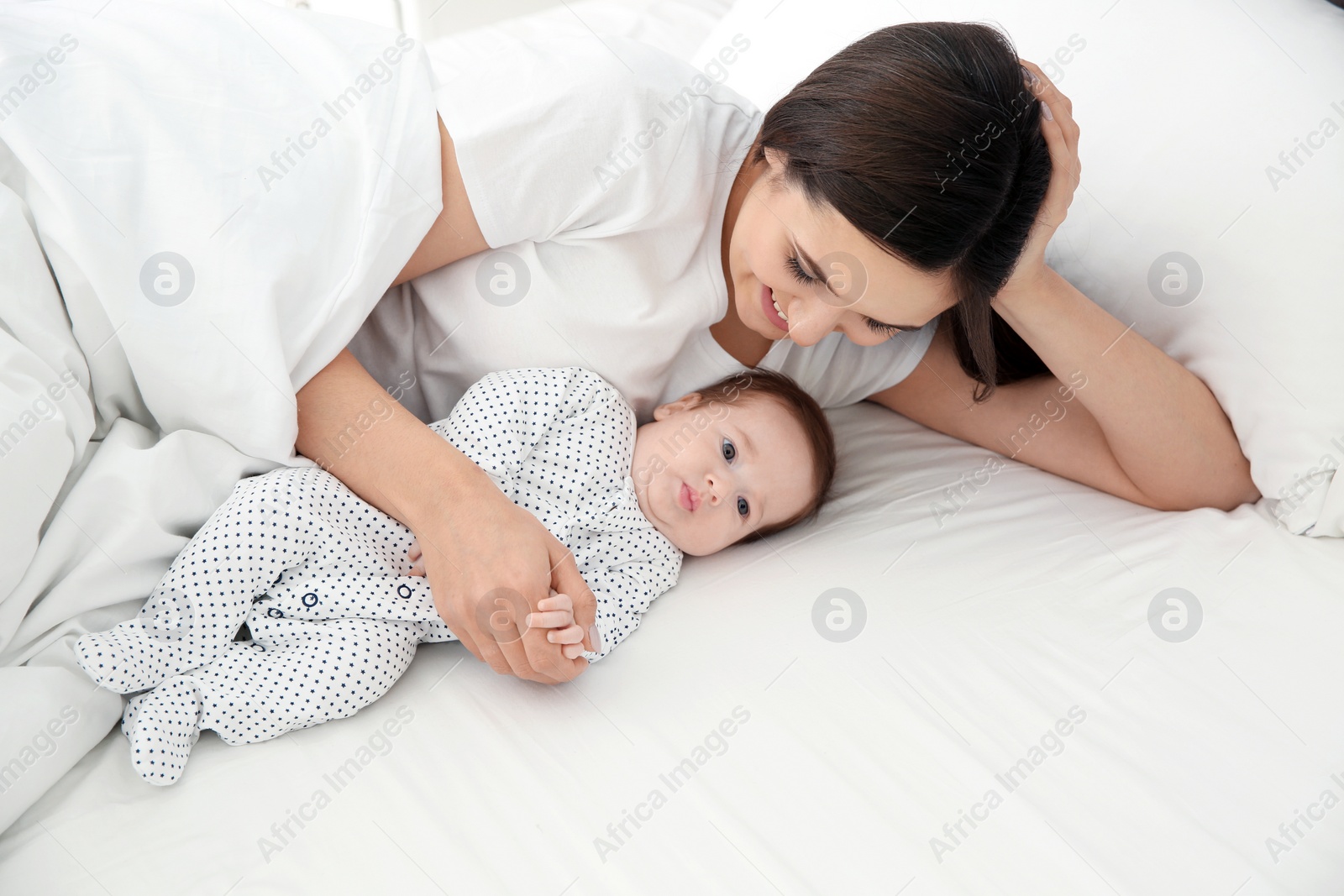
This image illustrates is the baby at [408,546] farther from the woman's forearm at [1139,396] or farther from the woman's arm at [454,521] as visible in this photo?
the woman's forearm at [1139,396]

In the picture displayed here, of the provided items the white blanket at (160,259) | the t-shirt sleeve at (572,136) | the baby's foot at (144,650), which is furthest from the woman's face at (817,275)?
the baby's foot at (144,650)

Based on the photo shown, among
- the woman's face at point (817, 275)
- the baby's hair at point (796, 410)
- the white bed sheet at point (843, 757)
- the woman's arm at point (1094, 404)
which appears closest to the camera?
the white bed sheet at point (843, 757)

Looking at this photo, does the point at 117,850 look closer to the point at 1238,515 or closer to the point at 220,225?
the point at 220,225

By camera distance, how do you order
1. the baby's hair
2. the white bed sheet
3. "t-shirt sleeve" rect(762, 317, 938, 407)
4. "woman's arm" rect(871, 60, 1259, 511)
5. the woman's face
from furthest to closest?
"t-shirt sleeve" rect(762, 317, 938, 407) < the baby's hair < "woman's arm" rect(871, 60, 1259, 511) < the woman's face < the white bed sheet

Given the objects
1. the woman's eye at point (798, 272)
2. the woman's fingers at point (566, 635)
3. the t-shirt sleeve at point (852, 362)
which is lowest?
the woman's fingers at point (566, 635)

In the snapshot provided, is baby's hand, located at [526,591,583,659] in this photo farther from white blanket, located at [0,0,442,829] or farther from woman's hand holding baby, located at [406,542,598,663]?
white blanket, located at [0,0,442,829]

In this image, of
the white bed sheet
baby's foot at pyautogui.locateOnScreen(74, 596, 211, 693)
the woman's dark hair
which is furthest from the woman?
baby's foot at pyautogui.locateOnScreen(74, 596, 211, 693)

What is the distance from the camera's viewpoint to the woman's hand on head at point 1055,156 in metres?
1.05

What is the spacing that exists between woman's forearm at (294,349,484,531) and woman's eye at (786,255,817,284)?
420 mm

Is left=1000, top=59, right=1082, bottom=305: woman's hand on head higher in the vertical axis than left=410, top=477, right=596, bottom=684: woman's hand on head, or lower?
higher

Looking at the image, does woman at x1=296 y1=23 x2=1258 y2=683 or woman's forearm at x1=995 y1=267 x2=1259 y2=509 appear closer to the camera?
woman at x1=296 y1=23 x2=1258 y2=683

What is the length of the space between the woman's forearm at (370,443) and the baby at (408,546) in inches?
1.0

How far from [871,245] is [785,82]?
2.17ft

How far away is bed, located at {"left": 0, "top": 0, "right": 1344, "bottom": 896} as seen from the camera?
0.83 metres
